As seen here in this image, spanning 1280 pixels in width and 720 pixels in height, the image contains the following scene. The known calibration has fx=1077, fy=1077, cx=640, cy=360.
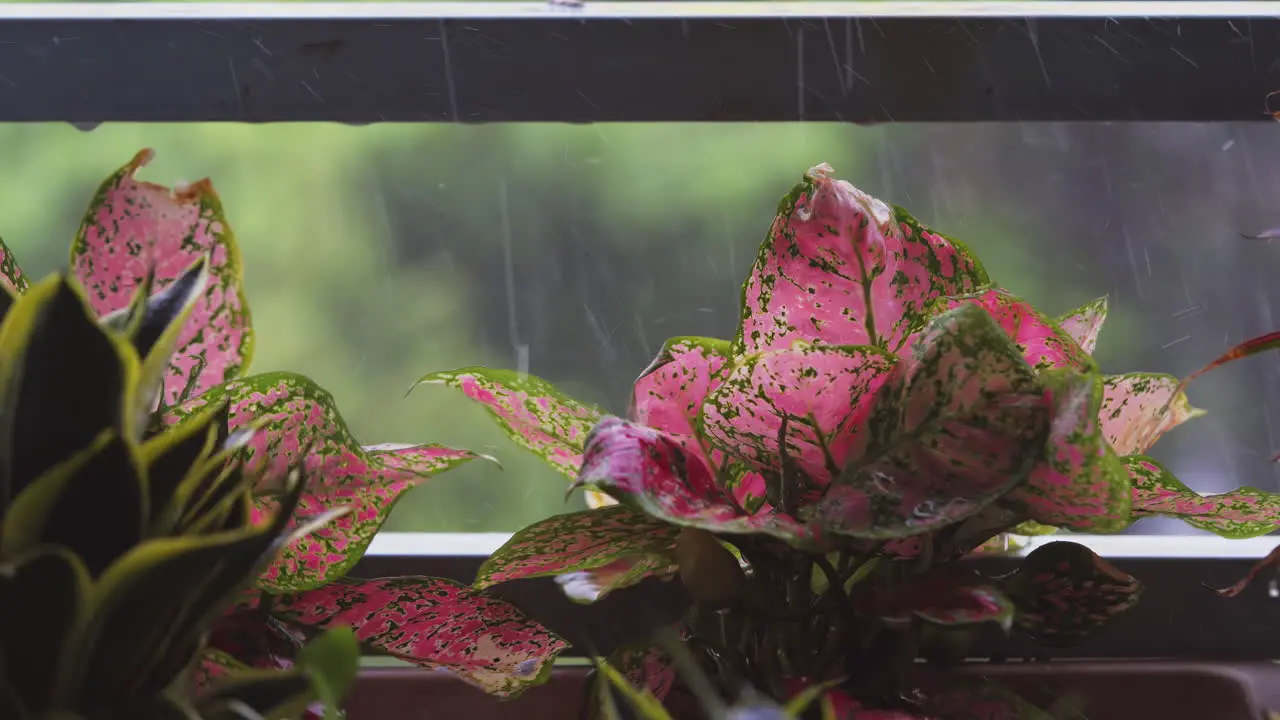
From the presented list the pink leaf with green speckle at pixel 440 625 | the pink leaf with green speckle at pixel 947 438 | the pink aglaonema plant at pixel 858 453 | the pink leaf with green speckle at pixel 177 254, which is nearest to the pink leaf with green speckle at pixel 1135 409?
the pink aglaonema plant at pixel 858 453

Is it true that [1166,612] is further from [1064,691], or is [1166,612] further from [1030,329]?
[1030,329]

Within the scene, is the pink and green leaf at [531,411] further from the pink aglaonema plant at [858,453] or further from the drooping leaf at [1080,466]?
the drooping leaf at [1080,466]

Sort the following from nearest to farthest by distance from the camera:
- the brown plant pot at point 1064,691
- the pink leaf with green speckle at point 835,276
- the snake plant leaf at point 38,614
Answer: the snake plant leaf at point 38,614, the pink leaf with green speckle at point 835,276, the brown plant pot at point 1064,691

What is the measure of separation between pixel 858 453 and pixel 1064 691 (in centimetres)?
22

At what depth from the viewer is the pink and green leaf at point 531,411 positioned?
1.29ft

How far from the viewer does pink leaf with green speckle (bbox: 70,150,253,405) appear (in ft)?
1.28

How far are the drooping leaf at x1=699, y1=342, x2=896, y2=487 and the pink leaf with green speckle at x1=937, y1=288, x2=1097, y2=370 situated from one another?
0.04m

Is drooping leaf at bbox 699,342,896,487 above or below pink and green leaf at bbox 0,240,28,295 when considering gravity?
below

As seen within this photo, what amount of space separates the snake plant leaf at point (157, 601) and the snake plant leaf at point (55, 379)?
0.04 m

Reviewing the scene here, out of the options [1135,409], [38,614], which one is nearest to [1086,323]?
[1135,409]

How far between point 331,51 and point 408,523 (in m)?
0.46

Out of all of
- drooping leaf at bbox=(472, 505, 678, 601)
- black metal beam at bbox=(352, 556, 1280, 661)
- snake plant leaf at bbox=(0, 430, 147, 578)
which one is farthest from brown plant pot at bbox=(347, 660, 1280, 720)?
snake plant leaf at bbox=(0, 430, 147, 578)

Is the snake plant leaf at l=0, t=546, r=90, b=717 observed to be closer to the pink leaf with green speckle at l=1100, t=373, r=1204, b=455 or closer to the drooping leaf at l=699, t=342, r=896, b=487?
the drooping leaf at l=699, t=342, r=896, b=487

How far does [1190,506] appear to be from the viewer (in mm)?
370
